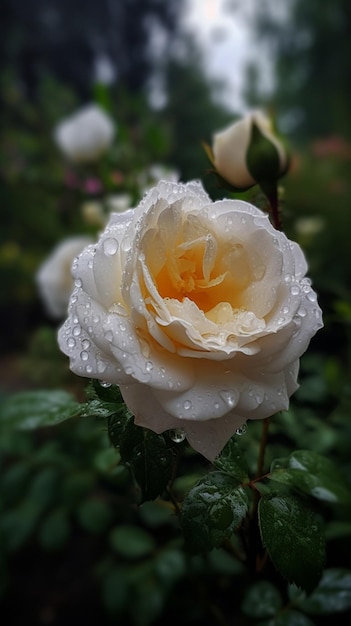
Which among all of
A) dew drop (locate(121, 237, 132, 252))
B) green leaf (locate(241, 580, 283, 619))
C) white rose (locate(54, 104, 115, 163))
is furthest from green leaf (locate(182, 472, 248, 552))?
white rose (locate(54, 104, 115, 163))

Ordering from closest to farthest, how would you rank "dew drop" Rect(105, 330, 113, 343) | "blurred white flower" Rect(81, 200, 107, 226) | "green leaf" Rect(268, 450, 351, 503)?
"dew drop" Rect(105, 330, 113, 343) → "green leaf" Rect(268, 450, 351, 503) → "blurred white flower" Rect(81, 200, 107, 226)

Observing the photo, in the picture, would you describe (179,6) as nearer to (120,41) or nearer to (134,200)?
(120,41)

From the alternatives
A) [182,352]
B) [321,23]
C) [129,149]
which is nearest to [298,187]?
[129,149]

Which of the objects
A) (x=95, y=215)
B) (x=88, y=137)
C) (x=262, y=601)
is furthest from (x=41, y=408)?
(x=88, y=137)

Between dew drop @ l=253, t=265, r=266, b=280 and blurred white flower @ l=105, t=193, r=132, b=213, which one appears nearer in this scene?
dew drop @ l=253, t=265, r=266, b=280

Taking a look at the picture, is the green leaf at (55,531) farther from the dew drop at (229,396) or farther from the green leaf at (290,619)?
the dew drop at (229,396)

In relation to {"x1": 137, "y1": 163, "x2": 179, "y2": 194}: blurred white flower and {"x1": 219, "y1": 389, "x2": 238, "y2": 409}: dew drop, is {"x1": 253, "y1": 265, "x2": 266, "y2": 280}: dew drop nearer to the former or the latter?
{"x1": 219, "y1": 389, "x2": 238, "y2": 409}: dew drop
